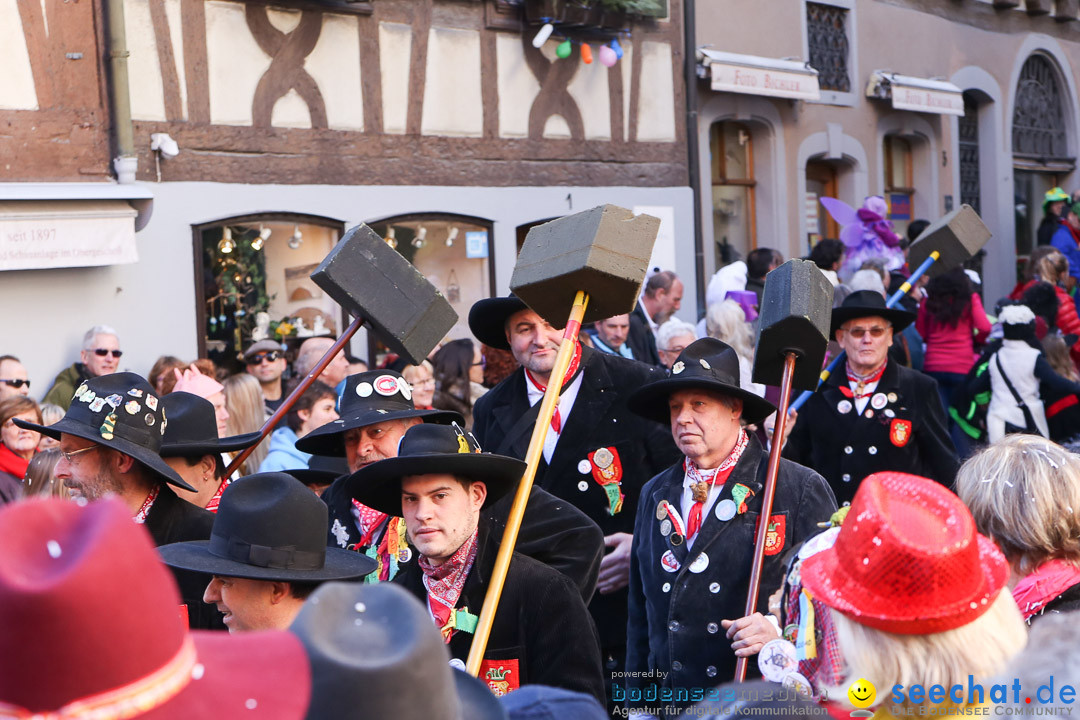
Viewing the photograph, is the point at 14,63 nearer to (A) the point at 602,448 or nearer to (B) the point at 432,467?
(A) the point at 602,448

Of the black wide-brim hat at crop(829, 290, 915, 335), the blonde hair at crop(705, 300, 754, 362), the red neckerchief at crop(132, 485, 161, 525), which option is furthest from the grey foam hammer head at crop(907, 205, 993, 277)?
the red neckerchief at crop(132, 485, 161, 525)

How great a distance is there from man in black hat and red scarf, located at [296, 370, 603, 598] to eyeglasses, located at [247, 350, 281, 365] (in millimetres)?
4046

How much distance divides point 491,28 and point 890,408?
6.53 metres

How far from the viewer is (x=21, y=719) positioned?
1.46m

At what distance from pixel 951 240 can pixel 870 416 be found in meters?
0.94

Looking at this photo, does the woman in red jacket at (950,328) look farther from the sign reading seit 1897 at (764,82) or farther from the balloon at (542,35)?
the balloon at (542,35)

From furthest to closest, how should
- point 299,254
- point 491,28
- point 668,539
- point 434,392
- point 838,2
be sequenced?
point 838,2 → point 491,28 → point 299,254 → point 434,392 → point 668,539

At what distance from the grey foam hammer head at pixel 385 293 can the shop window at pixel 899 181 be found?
14455 mm

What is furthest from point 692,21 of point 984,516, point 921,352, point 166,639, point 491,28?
point 166,639

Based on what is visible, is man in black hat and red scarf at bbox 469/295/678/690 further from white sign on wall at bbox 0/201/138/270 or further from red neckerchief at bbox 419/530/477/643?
white sign on wall at bbox 0/201/138/270

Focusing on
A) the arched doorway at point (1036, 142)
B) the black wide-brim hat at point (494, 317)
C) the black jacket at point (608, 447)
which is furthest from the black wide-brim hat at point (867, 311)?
the arched doorway at point (1036, 142)

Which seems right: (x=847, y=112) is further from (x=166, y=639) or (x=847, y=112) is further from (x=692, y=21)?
(x=166, y=639)

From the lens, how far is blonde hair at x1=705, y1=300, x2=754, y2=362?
28.6 ft

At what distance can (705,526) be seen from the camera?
4379 millimetres
